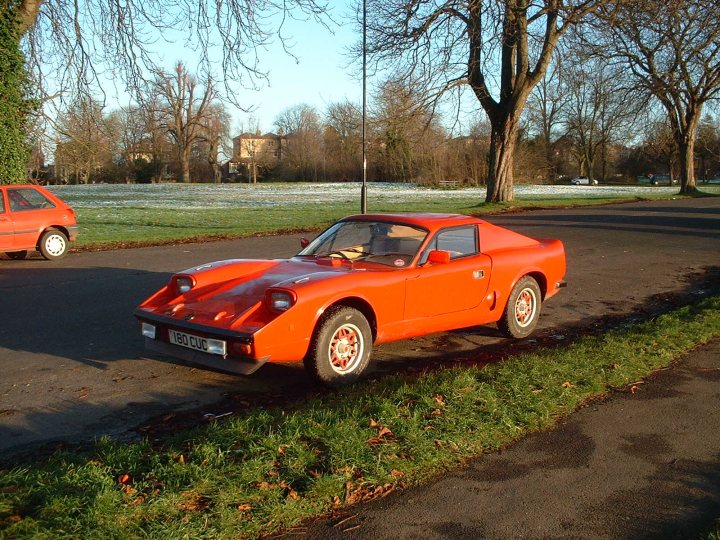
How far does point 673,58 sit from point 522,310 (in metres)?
34.3

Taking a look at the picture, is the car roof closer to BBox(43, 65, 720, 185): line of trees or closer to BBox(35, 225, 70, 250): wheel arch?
BBox(35, 225, 70, 250): wheel arch

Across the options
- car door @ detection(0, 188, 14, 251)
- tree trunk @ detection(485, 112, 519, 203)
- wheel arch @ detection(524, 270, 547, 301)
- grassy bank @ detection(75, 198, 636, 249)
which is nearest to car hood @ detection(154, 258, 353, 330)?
wheel arch @ detection(524, 270, 547, 301)

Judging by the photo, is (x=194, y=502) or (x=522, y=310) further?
(x=522, y=310)

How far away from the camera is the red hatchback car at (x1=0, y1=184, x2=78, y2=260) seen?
40.7ft

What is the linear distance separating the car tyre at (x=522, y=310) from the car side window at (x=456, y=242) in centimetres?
71

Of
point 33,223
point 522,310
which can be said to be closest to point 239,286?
point 522,310

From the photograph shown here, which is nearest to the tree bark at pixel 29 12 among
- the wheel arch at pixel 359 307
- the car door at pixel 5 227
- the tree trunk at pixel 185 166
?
the car door at pixel 5 227

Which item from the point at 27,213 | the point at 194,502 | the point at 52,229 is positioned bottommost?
the point at 194,502

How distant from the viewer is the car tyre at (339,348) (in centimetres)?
509

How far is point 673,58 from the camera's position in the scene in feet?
116

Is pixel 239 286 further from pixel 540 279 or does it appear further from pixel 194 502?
pixel 540 279

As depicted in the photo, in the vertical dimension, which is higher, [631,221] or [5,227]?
[5,227]

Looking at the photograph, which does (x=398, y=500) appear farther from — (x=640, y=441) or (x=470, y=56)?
(x=470, y=56)

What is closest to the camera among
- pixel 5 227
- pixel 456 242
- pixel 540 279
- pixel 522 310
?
pixel 456 242
